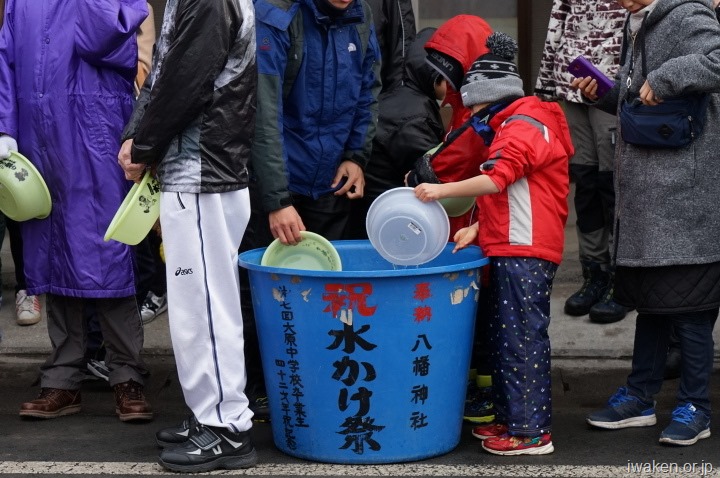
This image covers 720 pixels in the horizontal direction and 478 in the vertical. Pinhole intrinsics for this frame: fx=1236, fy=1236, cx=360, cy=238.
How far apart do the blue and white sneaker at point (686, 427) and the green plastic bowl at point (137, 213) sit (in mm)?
2159

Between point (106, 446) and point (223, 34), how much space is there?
1737 millimetres

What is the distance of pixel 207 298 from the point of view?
14.6 ft

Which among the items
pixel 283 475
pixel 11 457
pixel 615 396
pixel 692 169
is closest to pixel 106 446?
pixel 11 457

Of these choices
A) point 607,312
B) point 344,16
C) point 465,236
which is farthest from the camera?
point 607,312

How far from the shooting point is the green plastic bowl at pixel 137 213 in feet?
14.6

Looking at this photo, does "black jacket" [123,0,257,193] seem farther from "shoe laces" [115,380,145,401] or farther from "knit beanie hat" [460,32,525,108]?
"shoe laces" [115,380,145,401]

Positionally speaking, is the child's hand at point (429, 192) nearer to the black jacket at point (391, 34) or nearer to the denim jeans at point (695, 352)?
the denim jeans at point (695, 352)

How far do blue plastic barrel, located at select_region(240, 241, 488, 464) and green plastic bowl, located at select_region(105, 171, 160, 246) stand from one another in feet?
1.41

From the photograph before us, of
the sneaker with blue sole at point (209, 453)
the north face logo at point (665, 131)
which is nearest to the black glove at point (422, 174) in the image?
the north face logo at point (665, 131)

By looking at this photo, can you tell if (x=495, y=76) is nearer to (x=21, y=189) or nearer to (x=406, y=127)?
(x=406, y=127)

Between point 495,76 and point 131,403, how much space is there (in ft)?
6.78

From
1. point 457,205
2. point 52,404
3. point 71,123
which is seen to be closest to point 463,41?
point 457,205

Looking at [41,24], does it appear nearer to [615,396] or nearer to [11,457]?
[11,457]

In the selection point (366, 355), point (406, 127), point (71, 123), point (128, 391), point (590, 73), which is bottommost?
point (128, 391)
